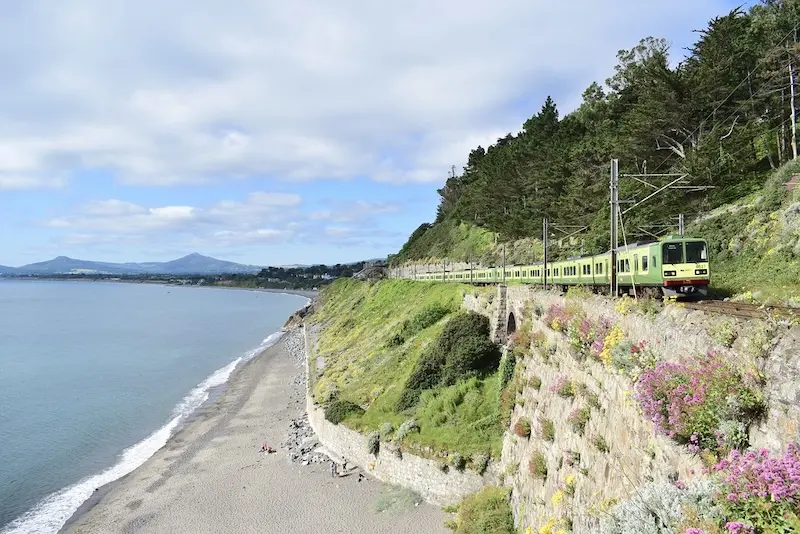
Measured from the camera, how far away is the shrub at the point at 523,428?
16828 mm

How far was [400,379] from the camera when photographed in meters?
31.4

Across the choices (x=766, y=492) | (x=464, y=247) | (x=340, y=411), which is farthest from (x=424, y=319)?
(x=464, y=247)

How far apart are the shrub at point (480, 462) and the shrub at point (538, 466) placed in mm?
4901

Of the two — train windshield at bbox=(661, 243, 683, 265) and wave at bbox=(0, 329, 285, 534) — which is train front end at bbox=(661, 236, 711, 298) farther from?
wave at bbox=(0, 329, 285, 534)

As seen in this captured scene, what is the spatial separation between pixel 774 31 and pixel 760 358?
152 ft

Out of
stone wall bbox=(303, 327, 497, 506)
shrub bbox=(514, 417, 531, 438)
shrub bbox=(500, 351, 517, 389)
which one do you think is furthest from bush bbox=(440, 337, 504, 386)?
shrub bbox=(514, 417, 531, 438)

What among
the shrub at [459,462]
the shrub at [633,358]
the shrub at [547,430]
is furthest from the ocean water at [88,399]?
the shrub at [633,358]

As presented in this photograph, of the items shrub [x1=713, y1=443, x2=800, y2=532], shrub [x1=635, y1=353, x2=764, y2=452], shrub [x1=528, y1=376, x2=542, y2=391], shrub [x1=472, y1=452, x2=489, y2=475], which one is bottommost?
shrub [x1=472, y1=452, x2=489, y2=475]

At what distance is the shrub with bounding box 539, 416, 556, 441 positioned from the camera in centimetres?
1447

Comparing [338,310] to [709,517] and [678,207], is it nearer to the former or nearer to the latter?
[678,207]

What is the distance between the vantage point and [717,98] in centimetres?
3600

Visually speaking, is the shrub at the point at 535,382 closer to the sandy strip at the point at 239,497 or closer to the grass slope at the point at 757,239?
the sandy strip at the point at 239,497

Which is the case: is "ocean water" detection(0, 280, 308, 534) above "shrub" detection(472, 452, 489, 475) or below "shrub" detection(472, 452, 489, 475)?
below

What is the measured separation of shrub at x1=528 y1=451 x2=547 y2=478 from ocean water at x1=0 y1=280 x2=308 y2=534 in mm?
23566
